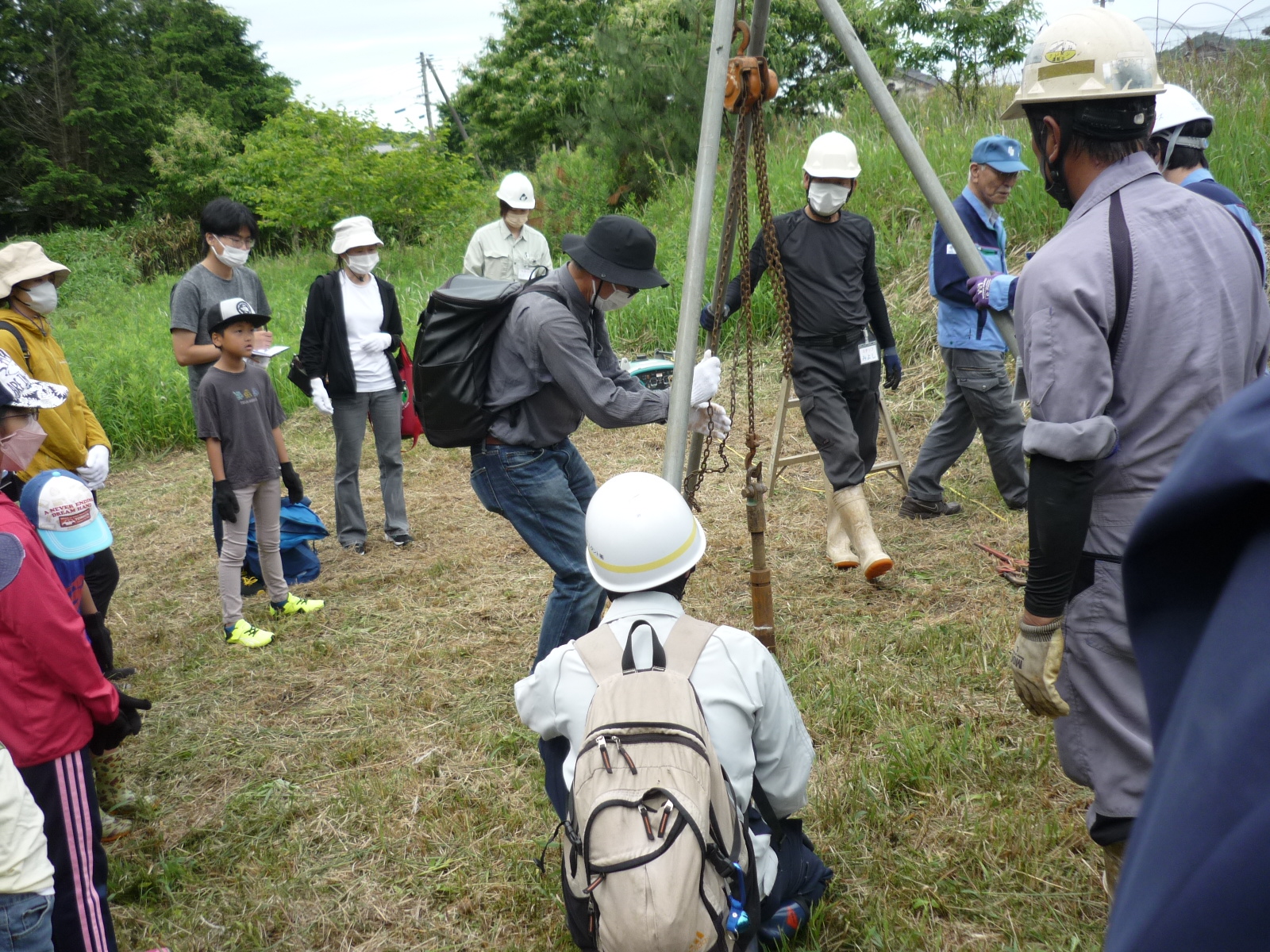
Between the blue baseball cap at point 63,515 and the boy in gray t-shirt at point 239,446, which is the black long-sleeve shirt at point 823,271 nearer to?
the boy in gray t-shirt at point 239,446

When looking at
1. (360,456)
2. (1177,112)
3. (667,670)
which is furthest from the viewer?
(360,456)

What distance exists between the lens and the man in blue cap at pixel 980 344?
16.3ft

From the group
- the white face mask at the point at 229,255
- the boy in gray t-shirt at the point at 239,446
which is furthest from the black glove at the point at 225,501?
the white face mask at the point at 229,255

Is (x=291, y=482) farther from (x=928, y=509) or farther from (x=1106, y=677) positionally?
(x=1106, y=677)

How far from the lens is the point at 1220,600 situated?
0.47 metres

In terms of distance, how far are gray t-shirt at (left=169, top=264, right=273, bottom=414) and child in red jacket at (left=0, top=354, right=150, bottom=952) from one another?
2.43 meters

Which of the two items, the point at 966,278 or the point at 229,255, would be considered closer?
the point at 229,255

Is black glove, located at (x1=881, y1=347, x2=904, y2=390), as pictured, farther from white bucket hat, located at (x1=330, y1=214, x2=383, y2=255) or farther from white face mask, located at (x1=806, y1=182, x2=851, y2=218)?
white bucket hat, located at (x1=330, y1=214, x2=383, y2=255)

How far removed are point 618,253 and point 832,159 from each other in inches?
75.3

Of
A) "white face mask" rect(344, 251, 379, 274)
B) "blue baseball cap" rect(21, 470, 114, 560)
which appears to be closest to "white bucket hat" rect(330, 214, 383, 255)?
"white face mask" rect(344, 251, 379, 274)

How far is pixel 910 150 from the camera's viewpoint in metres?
2.94

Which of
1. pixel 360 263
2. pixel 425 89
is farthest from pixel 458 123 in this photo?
pixel 360 263

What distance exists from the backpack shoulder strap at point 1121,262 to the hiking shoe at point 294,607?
174 inches

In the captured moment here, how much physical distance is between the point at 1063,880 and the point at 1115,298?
1.67 m
